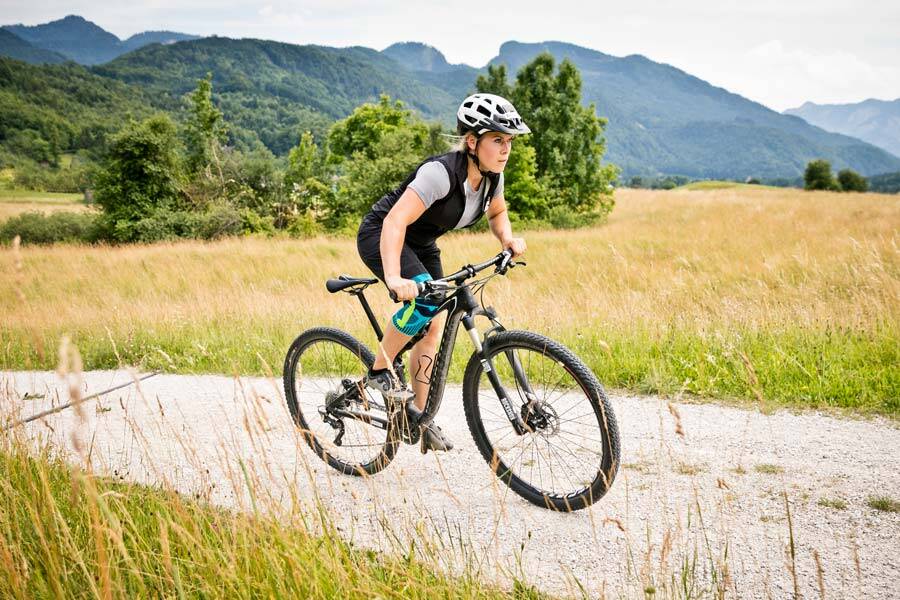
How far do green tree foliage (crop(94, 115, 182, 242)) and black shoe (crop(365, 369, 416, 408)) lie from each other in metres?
32.6

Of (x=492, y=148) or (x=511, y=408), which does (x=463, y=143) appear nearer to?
(x=492, y=148)

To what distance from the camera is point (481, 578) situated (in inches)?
102

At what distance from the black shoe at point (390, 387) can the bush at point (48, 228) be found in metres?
38.1

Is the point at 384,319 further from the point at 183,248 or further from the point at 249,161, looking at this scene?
the point at 249,161

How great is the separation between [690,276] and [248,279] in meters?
10.1

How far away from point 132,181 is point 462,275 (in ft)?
114

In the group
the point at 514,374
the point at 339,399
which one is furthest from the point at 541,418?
the point at 339,399

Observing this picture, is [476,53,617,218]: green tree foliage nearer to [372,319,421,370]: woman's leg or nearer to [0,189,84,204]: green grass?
[372,319,421,370]: woman's leg

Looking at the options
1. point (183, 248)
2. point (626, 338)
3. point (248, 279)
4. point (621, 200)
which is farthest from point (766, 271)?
point (621, 200)

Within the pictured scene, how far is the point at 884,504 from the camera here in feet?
10.5

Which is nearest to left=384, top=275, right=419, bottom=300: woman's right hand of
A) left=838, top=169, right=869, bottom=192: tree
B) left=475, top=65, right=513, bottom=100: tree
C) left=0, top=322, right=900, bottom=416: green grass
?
left=0, top=322, right=900, bottom=416: green grass

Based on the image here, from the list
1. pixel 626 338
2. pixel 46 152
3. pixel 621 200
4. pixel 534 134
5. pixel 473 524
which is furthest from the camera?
pixel 46 152

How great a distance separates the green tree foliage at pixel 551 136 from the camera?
3195cm

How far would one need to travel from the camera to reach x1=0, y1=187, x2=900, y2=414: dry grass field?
5285 millimetres
